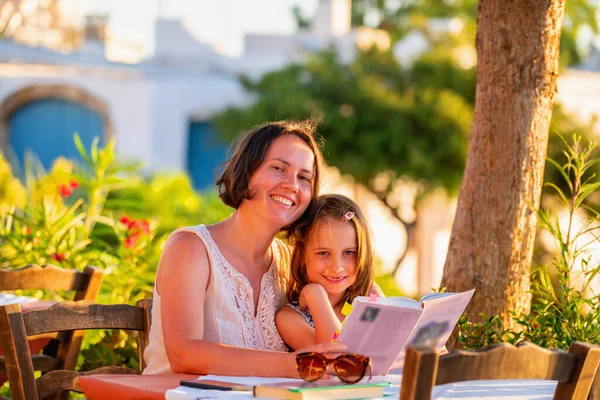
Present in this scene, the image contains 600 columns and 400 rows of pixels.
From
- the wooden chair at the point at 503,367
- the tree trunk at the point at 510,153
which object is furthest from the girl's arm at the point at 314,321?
the tree trunk at the point at 510,153

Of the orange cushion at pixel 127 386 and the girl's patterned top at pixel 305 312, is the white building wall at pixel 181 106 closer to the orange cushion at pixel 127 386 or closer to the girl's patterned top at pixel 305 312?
the girl's patterned top at pixel 305 312

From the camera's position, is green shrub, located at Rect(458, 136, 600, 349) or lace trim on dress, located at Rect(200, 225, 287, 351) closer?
lace trim on dress, located at Rect(200, 225, 287, 351)

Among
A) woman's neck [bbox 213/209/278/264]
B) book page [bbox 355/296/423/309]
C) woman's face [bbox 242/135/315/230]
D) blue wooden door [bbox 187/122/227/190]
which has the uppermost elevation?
woman's face [bbox 242/135/315/230]

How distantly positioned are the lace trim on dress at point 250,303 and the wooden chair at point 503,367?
47.0 inches

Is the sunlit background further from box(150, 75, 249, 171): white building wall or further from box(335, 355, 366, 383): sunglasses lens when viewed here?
box(335, 355, 366, 383): sunglasses lens

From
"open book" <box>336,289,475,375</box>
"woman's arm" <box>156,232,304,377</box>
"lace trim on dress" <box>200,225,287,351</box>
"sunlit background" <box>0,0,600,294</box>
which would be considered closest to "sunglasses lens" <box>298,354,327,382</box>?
"open book" <box>336,289,475,375</box>

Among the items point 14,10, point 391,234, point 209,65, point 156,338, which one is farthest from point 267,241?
point 14,10

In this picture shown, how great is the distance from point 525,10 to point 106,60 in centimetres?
1411

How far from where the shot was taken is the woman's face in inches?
134

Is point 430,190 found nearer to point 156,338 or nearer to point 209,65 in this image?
point 209,65

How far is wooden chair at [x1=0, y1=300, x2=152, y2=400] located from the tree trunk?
154cm

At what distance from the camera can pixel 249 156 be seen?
3.43m

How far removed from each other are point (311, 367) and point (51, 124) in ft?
51.6

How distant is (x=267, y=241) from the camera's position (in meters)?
3.52
